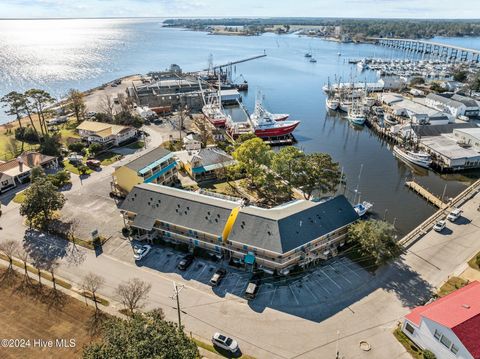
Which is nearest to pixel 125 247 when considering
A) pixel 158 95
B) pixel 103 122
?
pixel 103 122

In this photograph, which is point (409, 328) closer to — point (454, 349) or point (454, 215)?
point (454, 349)

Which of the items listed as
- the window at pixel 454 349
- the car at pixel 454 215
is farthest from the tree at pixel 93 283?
the car at pixel 454 215

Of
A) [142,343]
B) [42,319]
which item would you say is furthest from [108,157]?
[142,343]

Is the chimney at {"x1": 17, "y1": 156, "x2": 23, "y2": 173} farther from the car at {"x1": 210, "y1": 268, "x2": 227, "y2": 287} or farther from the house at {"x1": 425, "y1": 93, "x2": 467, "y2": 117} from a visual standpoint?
the house at {"x1": 425, "y1": 93, "x2": 467, "y2": 117}

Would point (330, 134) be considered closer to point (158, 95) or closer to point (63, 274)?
point (158, 95)

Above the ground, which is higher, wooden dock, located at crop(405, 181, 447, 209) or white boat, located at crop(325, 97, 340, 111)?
white boat, located at crop(325, 97, 340, 111)

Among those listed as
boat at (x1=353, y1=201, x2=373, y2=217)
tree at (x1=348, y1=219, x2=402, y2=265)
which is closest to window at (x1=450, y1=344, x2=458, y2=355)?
tree at (x1=348, y1=219, x2=402, y2=265)
